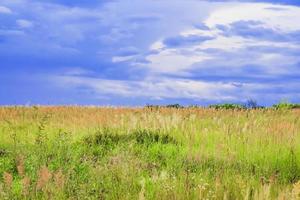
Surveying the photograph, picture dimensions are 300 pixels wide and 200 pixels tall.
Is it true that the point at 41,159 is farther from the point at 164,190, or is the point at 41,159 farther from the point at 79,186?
the point at 164,190

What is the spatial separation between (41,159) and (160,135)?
5291 mm

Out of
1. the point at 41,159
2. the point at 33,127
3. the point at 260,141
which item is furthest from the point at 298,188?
the point at 33,127

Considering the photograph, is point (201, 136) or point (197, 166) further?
point (201, 136)

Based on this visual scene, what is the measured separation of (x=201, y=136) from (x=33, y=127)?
22.6 feet

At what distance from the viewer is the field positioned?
292 inches

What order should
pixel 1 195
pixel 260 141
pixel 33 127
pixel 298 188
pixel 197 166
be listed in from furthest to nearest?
pixel 33 127 → pixel 260 141 → pixel 197 166 → pixel 1 195 → pixel 298 188

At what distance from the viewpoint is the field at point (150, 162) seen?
7405 mm

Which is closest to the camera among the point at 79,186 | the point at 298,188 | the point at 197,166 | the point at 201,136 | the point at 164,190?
the point at 298,188

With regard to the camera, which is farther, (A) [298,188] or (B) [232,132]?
(B) [232,132]

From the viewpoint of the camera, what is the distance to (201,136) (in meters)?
15.4

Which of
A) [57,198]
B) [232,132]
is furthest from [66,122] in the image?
[57,198]

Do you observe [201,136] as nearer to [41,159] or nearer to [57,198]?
[41,159]

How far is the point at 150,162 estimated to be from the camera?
11.7m

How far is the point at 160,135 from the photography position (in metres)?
15.9
